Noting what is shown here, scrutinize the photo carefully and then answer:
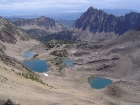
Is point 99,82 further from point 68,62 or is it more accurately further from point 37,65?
point 37,65

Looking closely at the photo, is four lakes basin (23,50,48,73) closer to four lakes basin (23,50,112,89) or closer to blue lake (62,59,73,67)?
four lakes basin (23,50,112,89)

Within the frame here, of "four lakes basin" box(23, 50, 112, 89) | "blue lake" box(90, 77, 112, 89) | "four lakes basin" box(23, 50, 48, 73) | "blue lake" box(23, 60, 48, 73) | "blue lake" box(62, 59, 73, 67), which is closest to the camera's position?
"blue lake" box(90, 77, 112, 89)

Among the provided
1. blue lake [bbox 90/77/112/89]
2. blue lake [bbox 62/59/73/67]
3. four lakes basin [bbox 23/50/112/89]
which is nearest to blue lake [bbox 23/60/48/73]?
four lakes basin [bbox 23/50/112/89]

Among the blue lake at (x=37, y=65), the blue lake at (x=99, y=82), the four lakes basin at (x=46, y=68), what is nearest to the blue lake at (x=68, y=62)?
the four lakes basin at (x=46, y=68)

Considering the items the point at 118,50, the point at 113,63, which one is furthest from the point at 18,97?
the point at 118,50

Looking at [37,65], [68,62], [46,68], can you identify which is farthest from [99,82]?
[37,65]

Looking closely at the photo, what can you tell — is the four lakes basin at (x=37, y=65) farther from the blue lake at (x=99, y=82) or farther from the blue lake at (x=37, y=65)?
the blue lake at (x=99, y=82)
